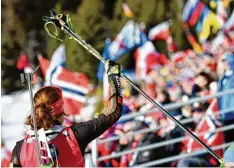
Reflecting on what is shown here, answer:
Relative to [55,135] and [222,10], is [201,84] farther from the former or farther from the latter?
[55,135]

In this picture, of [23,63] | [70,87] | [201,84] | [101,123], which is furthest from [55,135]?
[23,63]

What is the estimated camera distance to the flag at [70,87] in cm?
1118

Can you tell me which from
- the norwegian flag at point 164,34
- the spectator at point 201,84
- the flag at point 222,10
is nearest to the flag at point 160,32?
the norwegian flag at point 164,34

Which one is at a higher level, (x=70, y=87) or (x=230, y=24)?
(x=230, y=24)

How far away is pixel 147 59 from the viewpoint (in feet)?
38.8

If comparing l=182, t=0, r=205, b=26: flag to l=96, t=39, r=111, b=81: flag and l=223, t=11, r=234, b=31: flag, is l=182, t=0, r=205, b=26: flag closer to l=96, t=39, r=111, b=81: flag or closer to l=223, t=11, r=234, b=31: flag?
l=223, t=11, r=234, b=31: flag

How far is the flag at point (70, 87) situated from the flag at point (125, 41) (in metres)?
0.62

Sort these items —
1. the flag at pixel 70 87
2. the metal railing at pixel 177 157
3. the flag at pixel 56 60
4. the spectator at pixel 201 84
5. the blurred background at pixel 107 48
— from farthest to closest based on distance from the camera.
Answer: the flag at pixel 56 60 → the flag at pixel 70 87 → the blurred background at pixel 107 48 → the spectator at pixel 201 84 → the metal railing at pixel 177 157

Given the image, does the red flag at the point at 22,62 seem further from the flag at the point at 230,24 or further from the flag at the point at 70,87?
the flag at the point at 230,24

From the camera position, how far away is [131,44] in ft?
40.0

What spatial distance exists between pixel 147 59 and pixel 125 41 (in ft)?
1.49

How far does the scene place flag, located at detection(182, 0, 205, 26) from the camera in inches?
473

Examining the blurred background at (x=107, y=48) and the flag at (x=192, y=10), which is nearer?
the blurred background at (x=107, y=48)

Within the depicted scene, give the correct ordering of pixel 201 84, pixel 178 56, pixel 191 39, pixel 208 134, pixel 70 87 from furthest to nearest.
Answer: pixel 191 39 < pixel 178 56 < pixel 70 87 < pixel 201 84 < pixel 208 134
